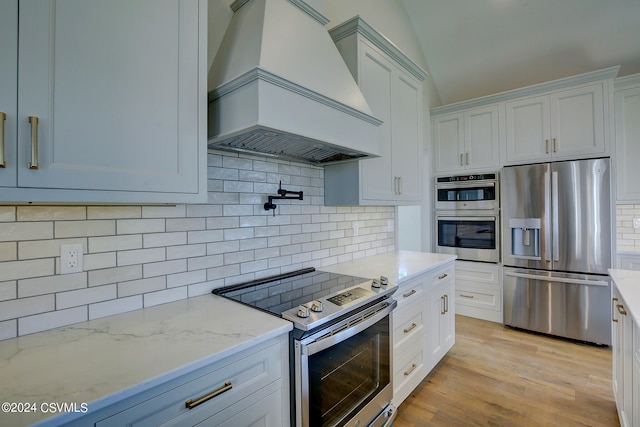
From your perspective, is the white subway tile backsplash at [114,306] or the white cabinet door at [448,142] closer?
the white subway tile backsplash at [114,306]

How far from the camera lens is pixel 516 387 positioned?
2309mm

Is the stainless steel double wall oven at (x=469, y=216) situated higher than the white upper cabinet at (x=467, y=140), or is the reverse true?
the white upper cabinet at (x=467, y=140)

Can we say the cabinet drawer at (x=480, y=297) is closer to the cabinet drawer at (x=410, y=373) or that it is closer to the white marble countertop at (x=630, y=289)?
the white marble countertop at (x=630, y=289)

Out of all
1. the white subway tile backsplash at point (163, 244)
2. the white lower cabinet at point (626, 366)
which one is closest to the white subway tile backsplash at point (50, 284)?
the white subway tile backsplash at point (163, 244)

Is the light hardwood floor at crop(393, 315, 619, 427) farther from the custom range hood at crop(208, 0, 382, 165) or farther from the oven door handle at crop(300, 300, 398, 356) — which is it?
the custom range hood at crop(208, 0, 382, 165)

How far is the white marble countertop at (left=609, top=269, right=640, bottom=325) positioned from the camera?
135 centimetres

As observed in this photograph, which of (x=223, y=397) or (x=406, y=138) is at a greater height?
(x=406, y=138)

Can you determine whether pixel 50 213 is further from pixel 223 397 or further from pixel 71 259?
pixel 223 397

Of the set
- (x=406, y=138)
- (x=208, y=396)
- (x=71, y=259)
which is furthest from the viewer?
(x=406, y=138)

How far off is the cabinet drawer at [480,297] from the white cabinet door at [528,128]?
5.05ft

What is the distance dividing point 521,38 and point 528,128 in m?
1.10

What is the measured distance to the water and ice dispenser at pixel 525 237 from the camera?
3139mm

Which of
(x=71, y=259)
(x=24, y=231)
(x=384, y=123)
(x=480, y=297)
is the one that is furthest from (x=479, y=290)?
(x=24, y=231)

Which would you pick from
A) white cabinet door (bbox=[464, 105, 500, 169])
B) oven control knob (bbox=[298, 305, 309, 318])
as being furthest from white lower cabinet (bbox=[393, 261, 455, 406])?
white cabinet door (bbox=[464, 105, 500, 169])
